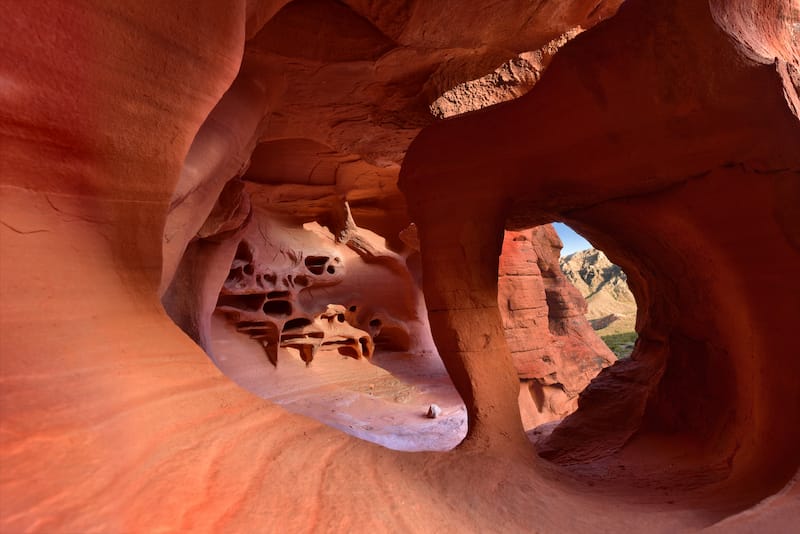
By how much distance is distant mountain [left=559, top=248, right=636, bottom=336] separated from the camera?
82.6 feet

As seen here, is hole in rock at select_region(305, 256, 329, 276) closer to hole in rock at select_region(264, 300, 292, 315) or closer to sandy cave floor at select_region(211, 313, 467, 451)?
hole in rock at select_region(264, 300, 292, 315)

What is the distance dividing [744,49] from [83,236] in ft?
11.7

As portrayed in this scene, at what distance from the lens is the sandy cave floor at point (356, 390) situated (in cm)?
643

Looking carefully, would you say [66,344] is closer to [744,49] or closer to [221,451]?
[221,451]

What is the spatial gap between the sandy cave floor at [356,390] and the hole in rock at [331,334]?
21 mm

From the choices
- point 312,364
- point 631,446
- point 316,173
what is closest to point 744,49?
point 631,446

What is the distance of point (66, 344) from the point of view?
134cm

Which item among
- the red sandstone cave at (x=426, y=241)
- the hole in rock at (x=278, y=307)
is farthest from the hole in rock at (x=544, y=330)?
the hole in rock at (x=278, y=307)

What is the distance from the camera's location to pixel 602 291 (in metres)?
29.0

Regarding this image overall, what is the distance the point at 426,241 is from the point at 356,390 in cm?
566

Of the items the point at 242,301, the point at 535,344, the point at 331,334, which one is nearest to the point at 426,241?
Answer: the point at 242,301

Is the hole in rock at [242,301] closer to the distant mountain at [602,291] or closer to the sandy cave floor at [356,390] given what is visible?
the sandy cave floor at [356,390]

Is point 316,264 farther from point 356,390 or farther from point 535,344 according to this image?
point 535,344

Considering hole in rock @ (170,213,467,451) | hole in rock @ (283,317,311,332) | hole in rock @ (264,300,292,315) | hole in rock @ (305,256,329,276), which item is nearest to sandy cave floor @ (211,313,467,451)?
hole in rock @ (170,213,467,451)
